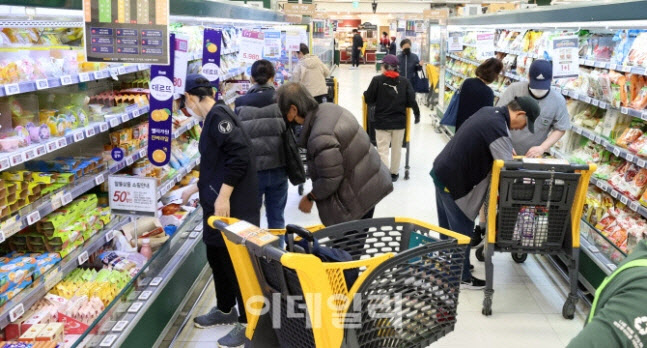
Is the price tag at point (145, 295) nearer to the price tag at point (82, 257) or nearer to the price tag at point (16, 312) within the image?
the price tag at point (82, 257)

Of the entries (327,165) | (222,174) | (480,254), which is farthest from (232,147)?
(480,254)

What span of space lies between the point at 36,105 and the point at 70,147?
703 mm

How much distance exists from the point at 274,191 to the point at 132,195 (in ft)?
4.73

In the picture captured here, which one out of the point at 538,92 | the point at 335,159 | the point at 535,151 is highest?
the point at 538,92

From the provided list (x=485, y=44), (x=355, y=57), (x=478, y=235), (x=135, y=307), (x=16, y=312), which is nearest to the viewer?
(x=16, y=312)

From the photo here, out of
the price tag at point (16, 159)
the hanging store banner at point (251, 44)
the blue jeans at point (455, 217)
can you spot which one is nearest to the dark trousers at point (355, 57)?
the hanging store banner at point (251, 44)

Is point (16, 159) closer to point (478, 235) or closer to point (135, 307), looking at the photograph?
point (135, 307)

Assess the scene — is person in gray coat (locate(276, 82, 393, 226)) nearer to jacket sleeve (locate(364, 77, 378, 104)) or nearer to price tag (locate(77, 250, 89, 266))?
price tag (locate(77, 250, 89, 266))

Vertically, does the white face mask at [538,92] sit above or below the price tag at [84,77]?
below

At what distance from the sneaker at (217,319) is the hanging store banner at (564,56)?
3226 millimetres

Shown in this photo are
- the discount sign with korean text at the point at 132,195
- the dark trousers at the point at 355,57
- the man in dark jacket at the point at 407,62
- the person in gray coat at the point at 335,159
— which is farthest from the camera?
the dark trousers at the point at 355,57

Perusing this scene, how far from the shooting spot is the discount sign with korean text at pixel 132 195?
3309 mm

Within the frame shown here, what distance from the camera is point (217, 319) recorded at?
12.5 ft

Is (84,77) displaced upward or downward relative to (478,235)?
upward
